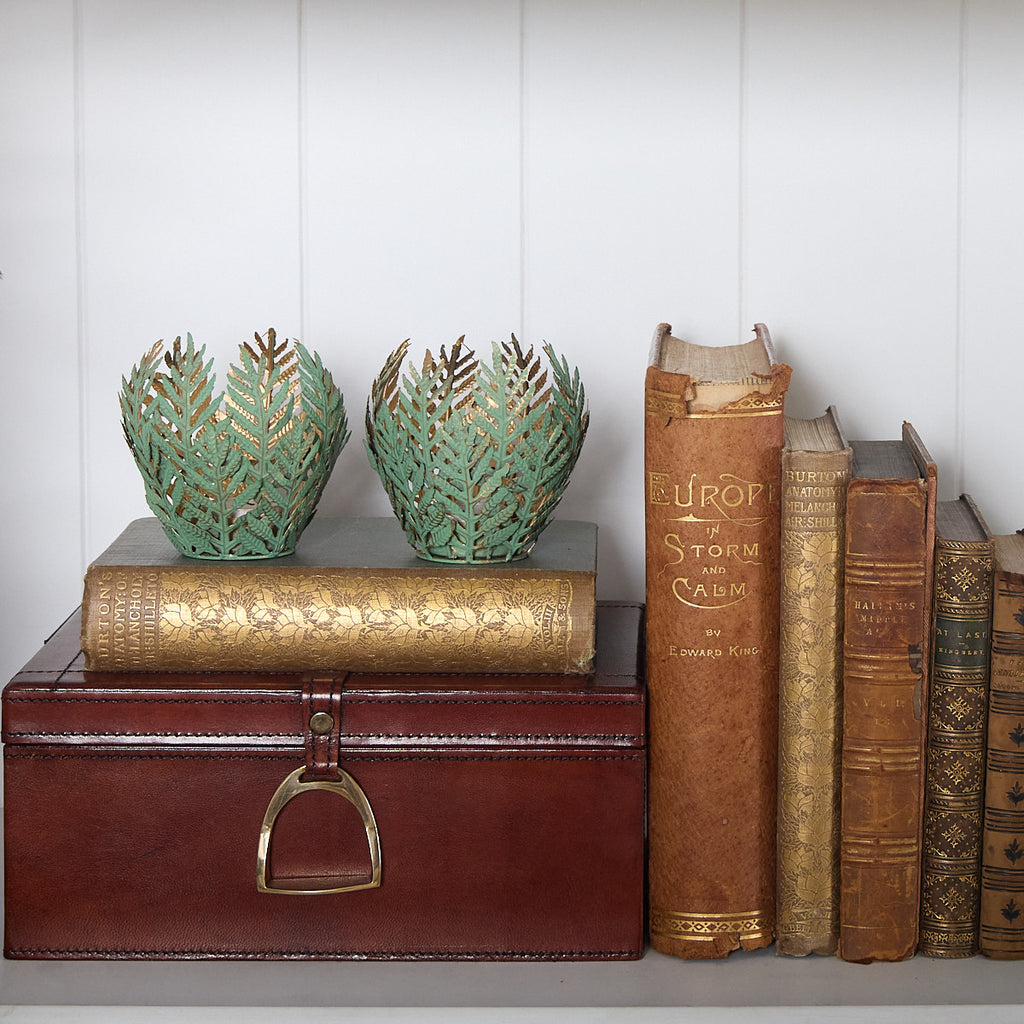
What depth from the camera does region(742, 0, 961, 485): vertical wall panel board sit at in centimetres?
102

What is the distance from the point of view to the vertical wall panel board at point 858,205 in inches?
40.2

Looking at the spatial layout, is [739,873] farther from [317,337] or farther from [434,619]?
[317,337]

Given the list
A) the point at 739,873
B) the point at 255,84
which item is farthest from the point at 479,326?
the point at 739,873

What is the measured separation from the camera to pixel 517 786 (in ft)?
2.69

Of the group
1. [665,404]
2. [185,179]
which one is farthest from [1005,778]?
[185,179]

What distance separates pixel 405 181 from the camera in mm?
1045

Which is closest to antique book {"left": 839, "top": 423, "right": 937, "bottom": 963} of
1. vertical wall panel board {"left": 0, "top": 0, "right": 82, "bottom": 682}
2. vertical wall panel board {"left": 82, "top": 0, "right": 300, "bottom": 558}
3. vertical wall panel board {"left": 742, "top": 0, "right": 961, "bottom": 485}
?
vertical wall panel board {"left": 742, "top": 0, "right": 961, "bottom": 485}

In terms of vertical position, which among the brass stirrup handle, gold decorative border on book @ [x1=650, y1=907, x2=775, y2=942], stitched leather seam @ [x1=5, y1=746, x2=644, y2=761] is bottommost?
gold decorative border on book @ [x1=650, y1=907, x2=775, y2=942]

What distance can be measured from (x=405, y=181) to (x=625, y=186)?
178 millimetres

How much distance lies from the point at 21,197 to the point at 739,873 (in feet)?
2.50

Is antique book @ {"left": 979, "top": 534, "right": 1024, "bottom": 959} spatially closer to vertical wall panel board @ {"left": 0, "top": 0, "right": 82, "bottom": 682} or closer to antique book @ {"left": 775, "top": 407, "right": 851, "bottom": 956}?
antique book @ {"left": 775, "top": 407, "right": 851, "bottom": 956}

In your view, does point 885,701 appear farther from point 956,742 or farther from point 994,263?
point 994,263

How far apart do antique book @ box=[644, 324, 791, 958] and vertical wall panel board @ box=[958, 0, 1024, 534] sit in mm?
298

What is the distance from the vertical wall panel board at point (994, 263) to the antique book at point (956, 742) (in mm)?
245
